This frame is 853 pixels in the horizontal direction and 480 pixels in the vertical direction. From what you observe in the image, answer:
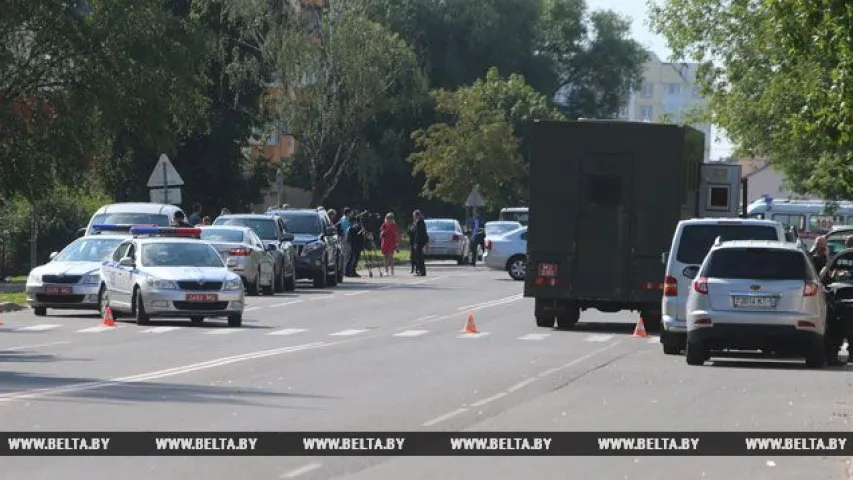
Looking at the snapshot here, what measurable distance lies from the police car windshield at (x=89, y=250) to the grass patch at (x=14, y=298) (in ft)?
10.7

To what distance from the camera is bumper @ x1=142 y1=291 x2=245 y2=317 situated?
31.3m

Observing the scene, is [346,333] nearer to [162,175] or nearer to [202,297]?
[202,297]

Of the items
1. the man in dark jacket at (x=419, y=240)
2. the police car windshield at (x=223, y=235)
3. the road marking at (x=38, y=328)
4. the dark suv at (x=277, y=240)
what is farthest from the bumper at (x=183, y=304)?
the man in dark jacket at (x=419, y=240)

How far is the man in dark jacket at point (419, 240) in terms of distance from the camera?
57.0m

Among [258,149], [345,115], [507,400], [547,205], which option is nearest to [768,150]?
[345,115]

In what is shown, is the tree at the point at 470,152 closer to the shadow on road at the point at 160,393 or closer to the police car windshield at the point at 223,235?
the police car windshield at the point at 223,235

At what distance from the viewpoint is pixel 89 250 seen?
35.6 metres

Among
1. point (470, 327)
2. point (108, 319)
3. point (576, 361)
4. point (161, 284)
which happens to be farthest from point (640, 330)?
point (108, 319)

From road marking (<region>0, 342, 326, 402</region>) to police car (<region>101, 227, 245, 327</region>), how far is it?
441 centimetres

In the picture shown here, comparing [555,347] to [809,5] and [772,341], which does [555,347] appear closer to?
[772,341]

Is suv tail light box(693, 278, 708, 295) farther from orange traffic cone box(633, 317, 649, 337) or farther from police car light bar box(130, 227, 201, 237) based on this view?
police car light bar box(130, 227, 201, 237)

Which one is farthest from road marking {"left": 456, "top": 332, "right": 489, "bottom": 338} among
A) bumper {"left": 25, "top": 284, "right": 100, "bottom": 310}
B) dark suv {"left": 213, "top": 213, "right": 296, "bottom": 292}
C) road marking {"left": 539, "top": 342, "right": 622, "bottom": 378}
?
dark suv {"left": 213, "top": 213, "right": 296, "bottom": 292}

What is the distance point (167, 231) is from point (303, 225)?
13138 millimetres
